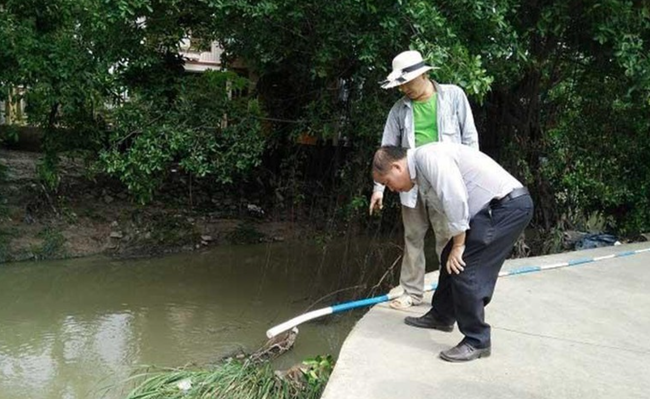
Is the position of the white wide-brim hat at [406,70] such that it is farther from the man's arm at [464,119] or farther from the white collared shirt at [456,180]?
the white collared shirt at [456,180]

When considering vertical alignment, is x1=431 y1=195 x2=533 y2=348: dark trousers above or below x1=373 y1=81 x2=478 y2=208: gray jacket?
below

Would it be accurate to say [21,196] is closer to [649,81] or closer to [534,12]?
[534,12]

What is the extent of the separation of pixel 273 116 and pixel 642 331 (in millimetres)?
6010

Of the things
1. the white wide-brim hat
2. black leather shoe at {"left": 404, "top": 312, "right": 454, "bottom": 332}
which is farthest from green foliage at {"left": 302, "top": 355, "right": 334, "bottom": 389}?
the white wide-brim hat

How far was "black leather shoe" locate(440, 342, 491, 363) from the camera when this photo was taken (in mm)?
3777

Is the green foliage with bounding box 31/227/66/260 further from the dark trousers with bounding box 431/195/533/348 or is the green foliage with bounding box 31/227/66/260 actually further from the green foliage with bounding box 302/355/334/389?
the dark trousers with bounding box 431/195/533/348

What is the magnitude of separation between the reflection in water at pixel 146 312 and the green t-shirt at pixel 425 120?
2479 mm

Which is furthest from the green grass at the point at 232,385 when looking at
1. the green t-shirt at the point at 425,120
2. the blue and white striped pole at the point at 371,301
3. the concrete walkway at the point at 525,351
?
the green t-shirt at the point at 425,120

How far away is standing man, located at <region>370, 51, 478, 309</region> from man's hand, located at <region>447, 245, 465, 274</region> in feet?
2.22

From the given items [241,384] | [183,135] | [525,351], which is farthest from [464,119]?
[183,135]

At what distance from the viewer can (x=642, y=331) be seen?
463 centimetres

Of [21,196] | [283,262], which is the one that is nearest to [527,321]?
[283,262]

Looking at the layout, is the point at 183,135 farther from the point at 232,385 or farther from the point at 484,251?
the point at 484,251

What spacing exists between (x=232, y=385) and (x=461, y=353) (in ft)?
4.99
